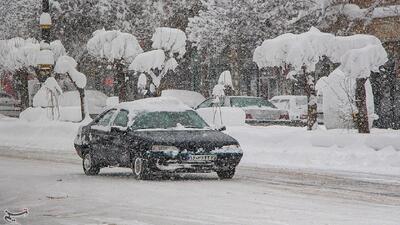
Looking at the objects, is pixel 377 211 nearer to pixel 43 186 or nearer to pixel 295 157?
pixel 43 186

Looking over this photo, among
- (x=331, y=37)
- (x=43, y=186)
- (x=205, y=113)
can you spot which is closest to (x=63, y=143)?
(x=205, y=113)

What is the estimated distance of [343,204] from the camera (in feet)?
35.3

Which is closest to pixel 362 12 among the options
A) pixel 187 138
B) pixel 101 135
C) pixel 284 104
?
pixel 284 104

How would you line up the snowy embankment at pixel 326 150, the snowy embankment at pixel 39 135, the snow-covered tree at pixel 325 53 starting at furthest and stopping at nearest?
the snowy embankment at pixel 39 135 < the snow-covered tree at pixel 325 53 < the snowy embankment at pixel 326 150

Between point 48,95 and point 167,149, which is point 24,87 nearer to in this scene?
point 48,95

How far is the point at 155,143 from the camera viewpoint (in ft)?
46.3

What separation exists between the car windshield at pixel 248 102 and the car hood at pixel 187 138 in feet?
50.4

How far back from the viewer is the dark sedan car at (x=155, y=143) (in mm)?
14133

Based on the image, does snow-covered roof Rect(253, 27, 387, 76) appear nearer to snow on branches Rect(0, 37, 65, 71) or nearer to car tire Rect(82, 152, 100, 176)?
car tire Rect(82, 152, 100, 176)

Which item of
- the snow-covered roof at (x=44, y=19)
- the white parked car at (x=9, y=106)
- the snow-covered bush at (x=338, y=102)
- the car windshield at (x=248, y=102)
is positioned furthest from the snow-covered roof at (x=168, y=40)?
the white parked car at (x=9, y=106)

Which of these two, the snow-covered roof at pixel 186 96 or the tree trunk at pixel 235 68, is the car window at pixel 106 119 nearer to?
the snow-covered roof at pixel 186 96

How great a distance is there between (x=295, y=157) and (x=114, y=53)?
49.8 ft

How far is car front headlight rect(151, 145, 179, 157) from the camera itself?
46.2 ft

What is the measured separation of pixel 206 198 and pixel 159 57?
20.7m
